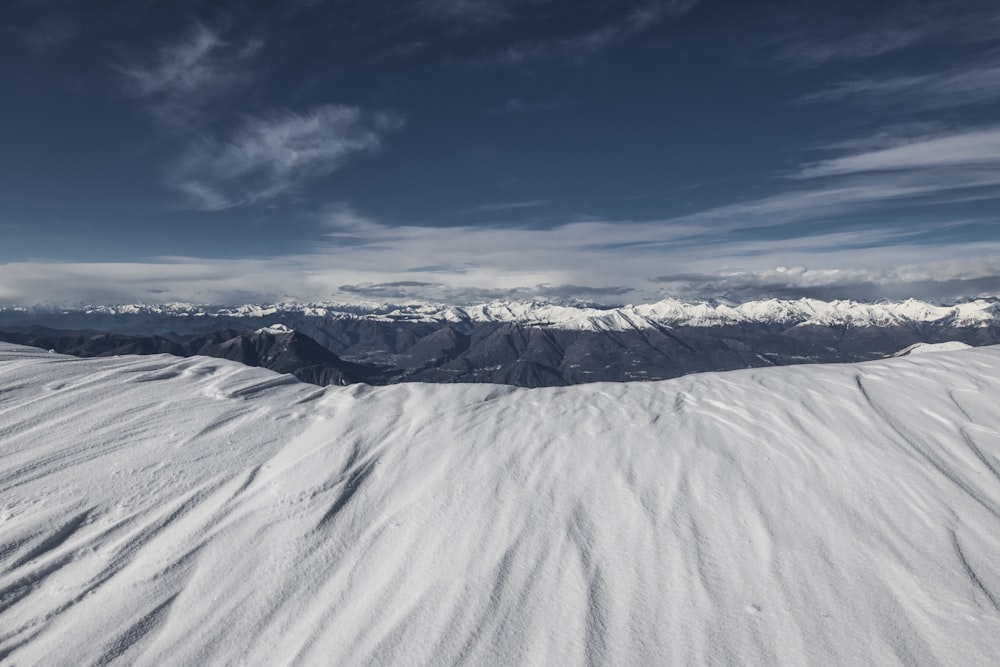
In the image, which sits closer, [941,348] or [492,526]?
[492,526]

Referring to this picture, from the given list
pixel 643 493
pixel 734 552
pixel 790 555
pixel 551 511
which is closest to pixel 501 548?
pixel 551 511

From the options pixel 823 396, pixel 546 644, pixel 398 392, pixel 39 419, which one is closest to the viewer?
pixel 546 644

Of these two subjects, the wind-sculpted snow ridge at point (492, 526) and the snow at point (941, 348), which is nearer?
the wind-sculpted snow ridge at point (492, 526)

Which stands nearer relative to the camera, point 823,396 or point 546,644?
point 546,644

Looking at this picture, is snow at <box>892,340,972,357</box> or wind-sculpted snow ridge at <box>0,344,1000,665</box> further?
snow at <box>892,340,972,357</box>

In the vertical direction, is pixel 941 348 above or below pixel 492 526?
below

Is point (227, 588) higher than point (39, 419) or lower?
lower

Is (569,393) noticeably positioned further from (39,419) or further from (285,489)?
(39,419)

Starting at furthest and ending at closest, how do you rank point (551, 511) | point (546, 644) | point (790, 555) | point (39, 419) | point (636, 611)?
1. point (39, 419)
2. point (551, 511)
3. point (790, 555)
4. point (636, 611)
5. point (546, 644)
